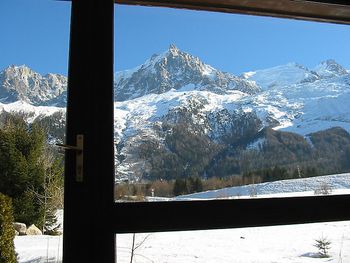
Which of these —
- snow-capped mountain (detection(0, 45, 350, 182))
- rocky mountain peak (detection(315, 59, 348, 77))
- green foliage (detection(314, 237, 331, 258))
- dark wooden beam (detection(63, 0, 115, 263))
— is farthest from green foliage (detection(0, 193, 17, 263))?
rocky mountain peak (detection(315, 59, 348, 77))

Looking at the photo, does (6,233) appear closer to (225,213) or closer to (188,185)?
(188,185)

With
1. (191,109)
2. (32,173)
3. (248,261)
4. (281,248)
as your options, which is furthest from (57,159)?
(281,248)

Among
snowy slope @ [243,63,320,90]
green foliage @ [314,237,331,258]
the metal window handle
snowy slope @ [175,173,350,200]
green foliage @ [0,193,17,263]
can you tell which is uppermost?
snowy slope @ [243,63,320,90]

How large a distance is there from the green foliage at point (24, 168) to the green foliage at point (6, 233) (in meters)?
0.03

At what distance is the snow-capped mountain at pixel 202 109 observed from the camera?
151 centimetres

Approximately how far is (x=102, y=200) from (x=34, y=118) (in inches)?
17.5

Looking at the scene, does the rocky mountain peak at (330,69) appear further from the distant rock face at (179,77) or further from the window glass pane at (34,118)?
the window glass pane at (34,118)

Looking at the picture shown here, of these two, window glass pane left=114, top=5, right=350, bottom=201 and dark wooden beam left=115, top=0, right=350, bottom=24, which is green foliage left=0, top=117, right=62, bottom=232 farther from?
dark wooden beam left=115, top=0, right=350, bottom=24

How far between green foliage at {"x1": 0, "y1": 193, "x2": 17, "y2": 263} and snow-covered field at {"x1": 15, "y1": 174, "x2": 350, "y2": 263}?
1.2 inches

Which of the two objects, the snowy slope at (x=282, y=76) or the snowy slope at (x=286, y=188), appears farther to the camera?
the snowy slope at (x=282, y=76)

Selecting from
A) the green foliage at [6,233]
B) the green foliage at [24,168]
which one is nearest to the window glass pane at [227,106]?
the green foliage at [24,168]

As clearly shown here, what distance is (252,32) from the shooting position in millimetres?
1803

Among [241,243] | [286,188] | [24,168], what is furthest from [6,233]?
[286,188]

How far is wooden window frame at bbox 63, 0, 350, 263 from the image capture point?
1353 mm
